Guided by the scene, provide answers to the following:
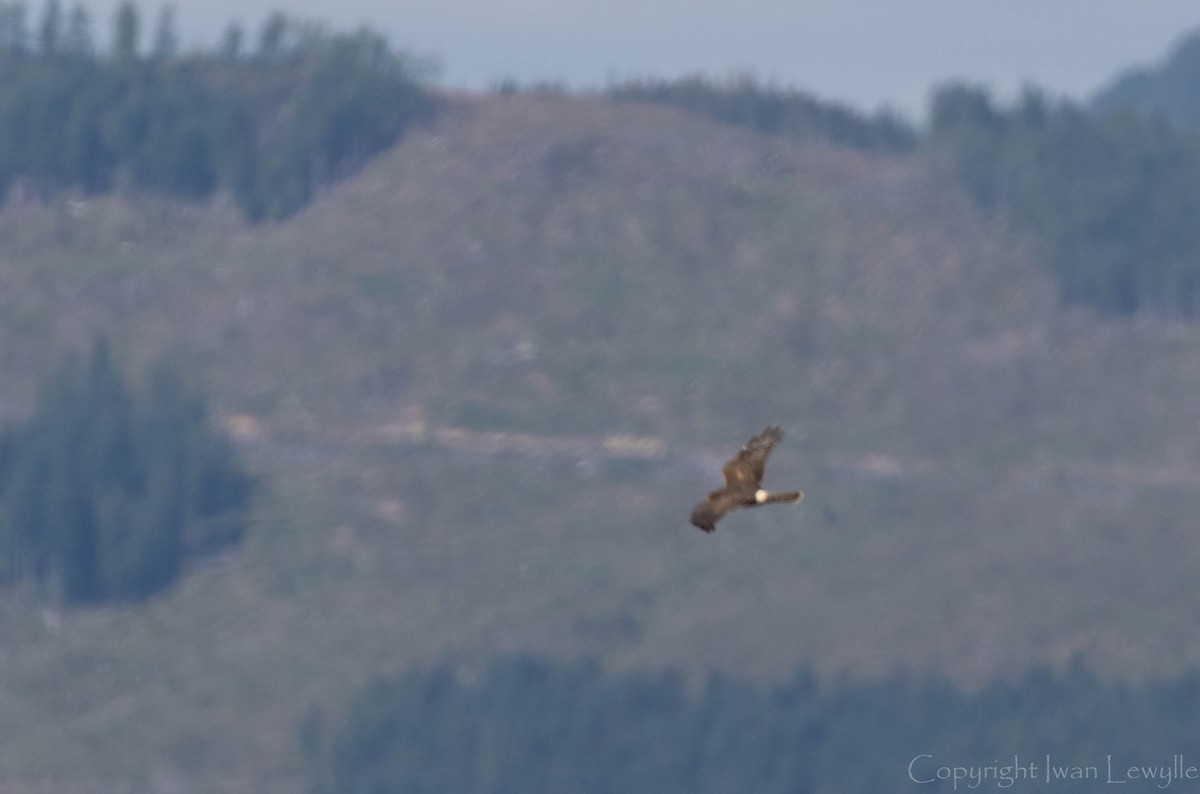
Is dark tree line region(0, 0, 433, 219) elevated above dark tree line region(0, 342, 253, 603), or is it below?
above

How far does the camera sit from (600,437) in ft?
521

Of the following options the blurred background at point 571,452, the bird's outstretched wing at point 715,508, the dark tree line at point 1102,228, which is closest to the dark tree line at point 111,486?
the blurred background at point 571,452

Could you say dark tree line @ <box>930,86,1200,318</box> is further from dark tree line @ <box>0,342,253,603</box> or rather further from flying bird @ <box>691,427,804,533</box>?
flying bird @ <box>691,427,804,533</box>

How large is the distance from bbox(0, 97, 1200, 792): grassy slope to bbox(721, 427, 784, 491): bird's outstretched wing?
95.1m

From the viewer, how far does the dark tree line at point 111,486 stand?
148000 millimetres

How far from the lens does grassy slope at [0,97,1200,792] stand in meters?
137

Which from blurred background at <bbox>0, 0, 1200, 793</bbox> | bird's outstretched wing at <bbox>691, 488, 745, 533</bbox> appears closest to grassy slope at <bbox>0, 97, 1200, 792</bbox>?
blurred background at <bbox>0, 0, 1200, 793</bbox>

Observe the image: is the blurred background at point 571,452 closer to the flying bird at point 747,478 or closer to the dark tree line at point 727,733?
the dark tree line at point 727,733

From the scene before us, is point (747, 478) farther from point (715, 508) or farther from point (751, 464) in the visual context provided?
point (715, 508)

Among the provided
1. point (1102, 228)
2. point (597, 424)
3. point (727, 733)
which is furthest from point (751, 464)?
point (1102, 228)

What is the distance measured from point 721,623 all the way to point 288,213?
2427 inches

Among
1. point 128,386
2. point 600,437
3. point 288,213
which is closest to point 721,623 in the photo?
point 600,437

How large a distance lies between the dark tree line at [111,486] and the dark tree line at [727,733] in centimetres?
2194

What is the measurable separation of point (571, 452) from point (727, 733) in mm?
30998
